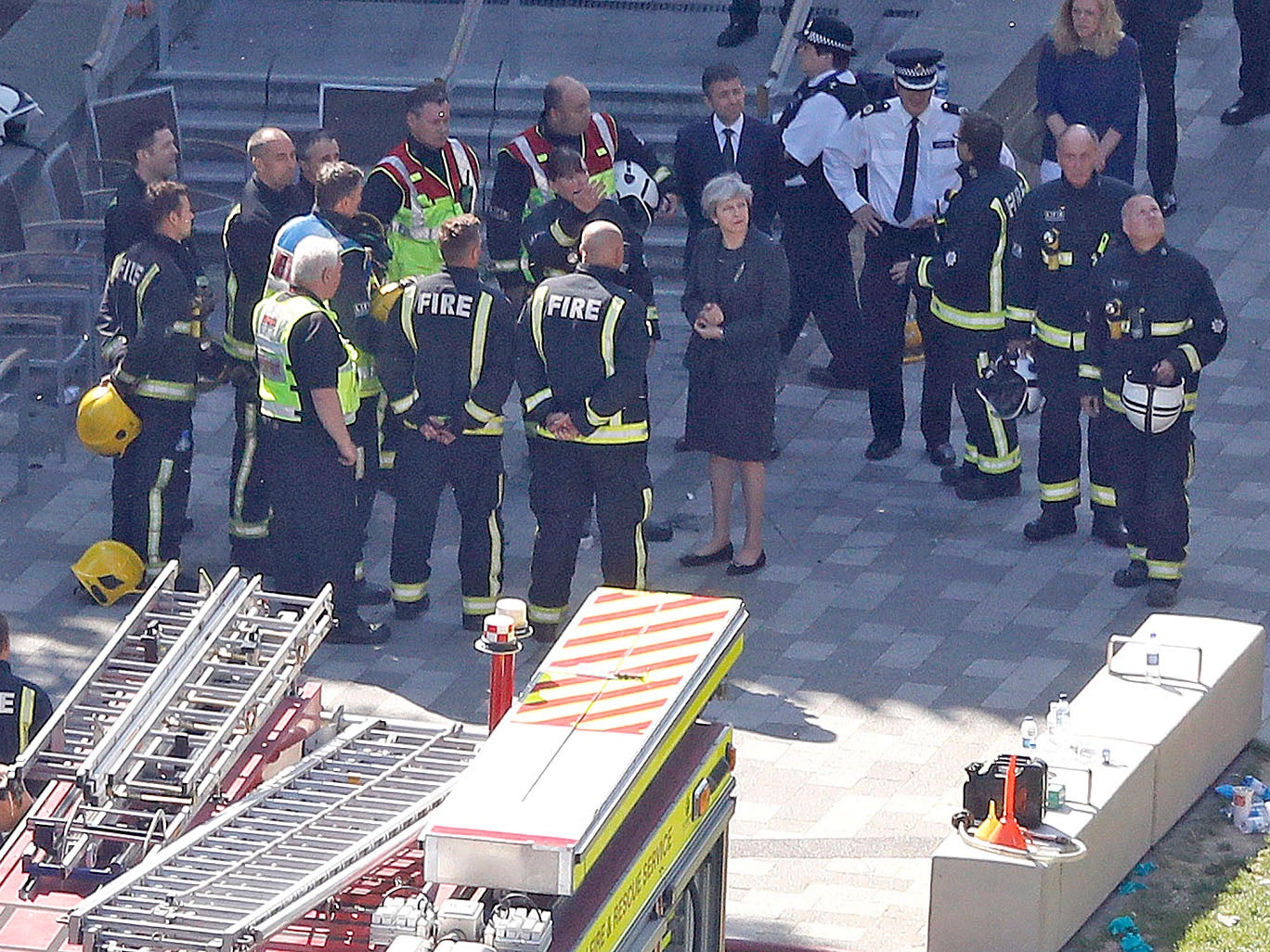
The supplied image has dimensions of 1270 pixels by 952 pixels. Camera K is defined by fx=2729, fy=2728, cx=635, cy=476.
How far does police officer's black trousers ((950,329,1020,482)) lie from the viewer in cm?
1359

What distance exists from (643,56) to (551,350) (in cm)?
646

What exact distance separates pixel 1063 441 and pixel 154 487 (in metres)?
4.35

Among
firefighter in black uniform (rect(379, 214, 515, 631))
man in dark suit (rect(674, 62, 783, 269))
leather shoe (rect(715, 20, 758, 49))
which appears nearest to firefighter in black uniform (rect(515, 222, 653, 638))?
firefighter in black uniform (rect(379, 214, 515, 631))

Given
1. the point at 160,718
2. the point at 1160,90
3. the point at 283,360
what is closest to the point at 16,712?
the point at 160,718

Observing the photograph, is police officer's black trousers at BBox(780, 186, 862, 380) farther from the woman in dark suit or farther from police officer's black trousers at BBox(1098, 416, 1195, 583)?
police officer's black trousers at BBox(1098, 416, 1195, 583)

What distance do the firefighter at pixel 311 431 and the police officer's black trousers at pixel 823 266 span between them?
3.40 meters

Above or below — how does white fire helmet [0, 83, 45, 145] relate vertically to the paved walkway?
above

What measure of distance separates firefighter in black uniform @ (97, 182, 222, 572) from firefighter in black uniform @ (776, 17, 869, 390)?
11.3 feet

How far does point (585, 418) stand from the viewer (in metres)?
11.9

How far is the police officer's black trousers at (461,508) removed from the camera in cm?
1227

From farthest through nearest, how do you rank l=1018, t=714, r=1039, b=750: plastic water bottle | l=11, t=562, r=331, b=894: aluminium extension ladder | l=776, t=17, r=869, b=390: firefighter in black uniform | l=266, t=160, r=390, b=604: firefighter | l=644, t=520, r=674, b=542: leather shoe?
1. l=776, t=17, r=869, b=390: firefighter in black uniform
2. l=644, t=520, r=674, b=542: leather shoe
3. l=266, t=160, r=390, b=604: firefighter
4. l=1018, t=714, r=1039, b=750: plastic water bottle
5. l=11, t=562, r=331, b=894: aluminium extension ladder

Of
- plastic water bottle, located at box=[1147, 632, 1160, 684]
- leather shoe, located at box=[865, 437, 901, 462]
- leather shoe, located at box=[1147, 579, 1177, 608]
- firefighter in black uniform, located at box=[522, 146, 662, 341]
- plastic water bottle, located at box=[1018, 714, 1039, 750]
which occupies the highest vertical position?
firefighter in black uniform, located at box=[522, 146, 662, 341]

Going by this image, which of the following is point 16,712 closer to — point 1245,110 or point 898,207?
point 898,207

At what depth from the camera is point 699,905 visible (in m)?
9.22
